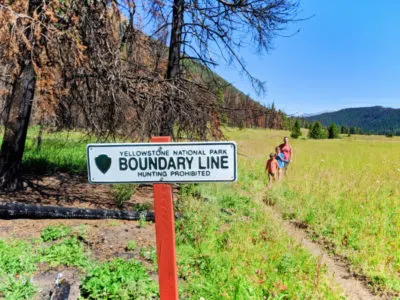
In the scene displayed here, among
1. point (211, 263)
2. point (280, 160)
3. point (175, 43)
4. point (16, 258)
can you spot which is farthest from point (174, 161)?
point (280, 160)

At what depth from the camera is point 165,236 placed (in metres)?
2.08

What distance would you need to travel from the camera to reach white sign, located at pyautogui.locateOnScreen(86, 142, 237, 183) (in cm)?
204

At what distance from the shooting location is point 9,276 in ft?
10.2

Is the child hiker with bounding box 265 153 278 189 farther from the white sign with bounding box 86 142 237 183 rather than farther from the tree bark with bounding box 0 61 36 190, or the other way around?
the white sign with bounding box 86 142 237 183

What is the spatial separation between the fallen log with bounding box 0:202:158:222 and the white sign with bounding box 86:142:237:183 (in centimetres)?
344

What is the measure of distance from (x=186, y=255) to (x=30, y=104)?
4.47 metres

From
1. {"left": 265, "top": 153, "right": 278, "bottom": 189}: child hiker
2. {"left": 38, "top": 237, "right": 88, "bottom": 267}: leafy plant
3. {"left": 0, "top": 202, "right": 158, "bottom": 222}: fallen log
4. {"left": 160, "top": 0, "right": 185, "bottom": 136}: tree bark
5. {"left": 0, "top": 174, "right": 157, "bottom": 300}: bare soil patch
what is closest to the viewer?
{"left": 0, "top": 174, "right": 157, "bottom": 300}: bare soil patch

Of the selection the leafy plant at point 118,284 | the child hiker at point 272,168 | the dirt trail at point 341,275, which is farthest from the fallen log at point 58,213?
the child hiker at point 272,168

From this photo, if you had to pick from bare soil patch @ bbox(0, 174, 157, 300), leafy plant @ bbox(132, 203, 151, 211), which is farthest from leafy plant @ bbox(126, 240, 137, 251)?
leafy plant @ bbox(132, 203, 151, 211)

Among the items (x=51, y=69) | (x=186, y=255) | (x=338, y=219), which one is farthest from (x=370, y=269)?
(x=51, y=69)

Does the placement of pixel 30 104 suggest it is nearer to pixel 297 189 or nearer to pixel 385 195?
pixel 297 189

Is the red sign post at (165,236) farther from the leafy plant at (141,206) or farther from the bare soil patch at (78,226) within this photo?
the leafy plant at (141,206)

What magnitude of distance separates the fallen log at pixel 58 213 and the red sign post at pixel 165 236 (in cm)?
334

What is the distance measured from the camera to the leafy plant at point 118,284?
2.85 m
